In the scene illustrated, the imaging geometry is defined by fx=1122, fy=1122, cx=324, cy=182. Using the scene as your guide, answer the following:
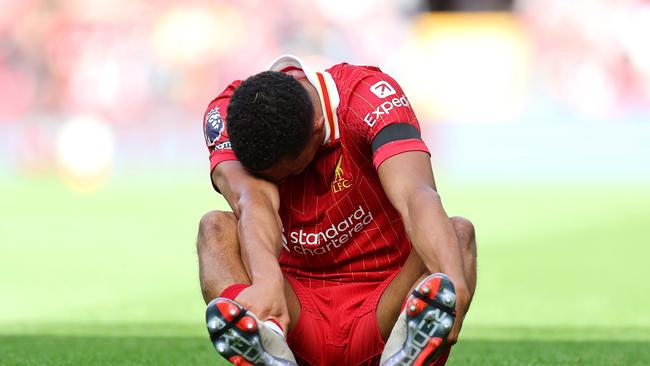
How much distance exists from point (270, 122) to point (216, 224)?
461mm

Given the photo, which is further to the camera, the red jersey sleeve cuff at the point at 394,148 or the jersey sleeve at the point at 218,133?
the jersey sleeve at the point at 218,133

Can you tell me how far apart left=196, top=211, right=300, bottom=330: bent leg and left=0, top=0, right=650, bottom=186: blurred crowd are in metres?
16.9

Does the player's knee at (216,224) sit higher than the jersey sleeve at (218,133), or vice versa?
the jersey sleeve at (218,133)

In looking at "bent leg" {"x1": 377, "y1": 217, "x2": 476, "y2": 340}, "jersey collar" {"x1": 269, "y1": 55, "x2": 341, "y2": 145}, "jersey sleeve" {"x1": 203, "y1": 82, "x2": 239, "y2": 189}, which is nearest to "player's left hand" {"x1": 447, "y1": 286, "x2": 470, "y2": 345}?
"bent leg" {"x1": 377, "y1": 217, "x2": 476, "y2": 340}

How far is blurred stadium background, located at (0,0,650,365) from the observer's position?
43.8 feet

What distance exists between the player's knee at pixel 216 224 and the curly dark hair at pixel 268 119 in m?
0.23

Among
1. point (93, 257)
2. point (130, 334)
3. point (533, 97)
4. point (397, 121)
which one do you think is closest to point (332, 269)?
point (397, 121)

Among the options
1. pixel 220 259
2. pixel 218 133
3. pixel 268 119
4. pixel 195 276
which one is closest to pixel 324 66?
pixel 195 276

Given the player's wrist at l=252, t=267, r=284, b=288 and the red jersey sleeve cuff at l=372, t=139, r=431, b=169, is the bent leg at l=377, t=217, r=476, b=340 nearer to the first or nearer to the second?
the red jersey sleeve cuff at l=372, t=139, r=431, b=169

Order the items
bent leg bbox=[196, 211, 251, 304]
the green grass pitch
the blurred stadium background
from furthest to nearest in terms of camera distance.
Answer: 1. the blurred stadium background
2. the green grass pitch
3. bent leg bbox=[196, 211, 251, 304]

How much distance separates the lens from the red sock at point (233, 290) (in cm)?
353

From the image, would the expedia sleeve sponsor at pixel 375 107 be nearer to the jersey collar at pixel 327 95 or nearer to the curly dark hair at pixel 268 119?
the jersey collar at pixel 327 95

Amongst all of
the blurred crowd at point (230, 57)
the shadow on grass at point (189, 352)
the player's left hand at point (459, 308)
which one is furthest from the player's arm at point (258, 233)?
the blurred crowd at point (230, 57)

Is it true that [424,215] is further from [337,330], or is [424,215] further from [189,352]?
[189,352]
